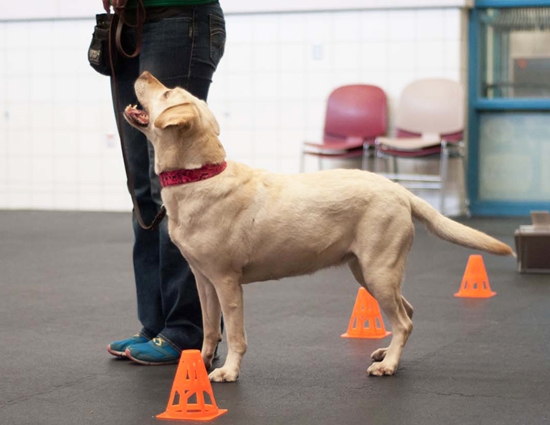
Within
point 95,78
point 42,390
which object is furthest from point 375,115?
point 42,390

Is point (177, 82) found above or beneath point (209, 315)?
above

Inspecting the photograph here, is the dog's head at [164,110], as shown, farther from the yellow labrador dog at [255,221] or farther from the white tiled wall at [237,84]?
the white tiled wall at [237,84]

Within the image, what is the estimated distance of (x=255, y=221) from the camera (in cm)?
334

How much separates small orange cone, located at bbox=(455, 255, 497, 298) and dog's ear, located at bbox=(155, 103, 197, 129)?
257cm

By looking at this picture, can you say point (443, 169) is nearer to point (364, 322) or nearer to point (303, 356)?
point (364, 322)

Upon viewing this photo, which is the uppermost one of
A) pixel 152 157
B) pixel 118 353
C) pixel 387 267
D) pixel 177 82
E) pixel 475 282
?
pixel 177 82

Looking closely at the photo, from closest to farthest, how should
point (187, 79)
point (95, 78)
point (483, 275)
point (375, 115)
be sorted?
point (187, 79), point (483, 275), point (375, 115), point (95, 78)

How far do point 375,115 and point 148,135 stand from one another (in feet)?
21.9

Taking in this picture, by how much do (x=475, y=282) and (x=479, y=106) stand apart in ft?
16.3

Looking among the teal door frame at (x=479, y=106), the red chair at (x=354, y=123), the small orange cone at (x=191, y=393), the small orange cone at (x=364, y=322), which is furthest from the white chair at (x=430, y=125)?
the small orange cone at (x=191, y=393)

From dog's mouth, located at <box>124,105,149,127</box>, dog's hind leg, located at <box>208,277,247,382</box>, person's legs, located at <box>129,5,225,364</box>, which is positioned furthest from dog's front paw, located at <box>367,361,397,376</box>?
dog's mouth, located at <box>124,105,149,127</box>

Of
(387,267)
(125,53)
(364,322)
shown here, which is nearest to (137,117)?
(125,53)

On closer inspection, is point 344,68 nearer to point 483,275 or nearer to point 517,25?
point 517,25

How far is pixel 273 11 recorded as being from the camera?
1031 centimetres
